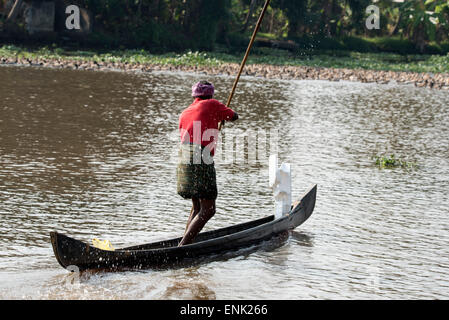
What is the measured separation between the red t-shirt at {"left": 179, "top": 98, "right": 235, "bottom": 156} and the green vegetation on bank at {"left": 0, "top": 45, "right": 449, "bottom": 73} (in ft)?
94.3

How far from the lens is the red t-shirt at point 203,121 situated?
8.23 meters

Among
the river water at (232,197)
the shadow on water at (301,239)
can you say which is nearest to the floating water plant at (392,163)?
the river water at (232,197)

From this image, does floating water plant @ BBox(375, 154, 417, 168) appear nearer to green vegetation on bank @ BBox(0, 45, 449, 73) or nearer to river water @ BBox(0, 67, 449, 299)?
A: river water @ BBox(0, 67, 449, 299)

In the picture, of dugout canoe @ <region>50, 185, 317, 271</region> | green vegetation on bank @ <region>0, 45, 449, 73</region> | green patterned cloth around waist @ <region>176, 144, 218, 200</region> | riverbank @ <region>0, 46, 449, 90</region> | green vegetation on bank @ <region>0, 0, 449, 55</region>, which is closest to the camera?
dugout canoe @ <region>50, 185, 317, 271</region>

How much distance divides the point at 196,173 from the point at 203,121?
1.99ft

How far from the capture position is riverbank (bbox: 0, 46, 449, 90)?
34688 millimetres

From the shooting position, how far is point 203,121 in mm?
8219

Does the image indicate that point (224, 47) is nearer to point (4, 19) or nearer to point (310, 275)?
point (4, 19)

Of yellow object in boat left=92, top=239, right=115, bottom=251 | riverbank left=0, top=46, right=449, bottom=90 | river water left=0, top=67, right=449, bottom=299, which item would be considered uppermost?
riverbank left=0, top=46, right=449, bottom=90

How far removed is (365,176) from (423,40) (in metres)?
47.7

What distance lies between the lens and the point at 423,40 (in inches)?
2314

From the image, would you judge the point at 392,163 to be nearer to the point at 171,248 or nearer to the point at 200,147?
the point at 200,147

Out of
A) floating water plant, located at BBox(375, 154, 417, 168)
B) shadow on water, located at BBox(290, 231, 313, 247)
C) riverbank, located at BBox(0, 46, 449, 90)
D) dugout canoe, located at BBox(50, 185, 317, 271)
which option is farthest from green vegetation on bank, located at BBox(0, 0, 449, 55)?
dugout canoe, located at BBox(50, 185, 317, 271)

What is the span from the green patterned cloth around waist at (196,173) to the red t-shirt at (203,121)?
0.10m
